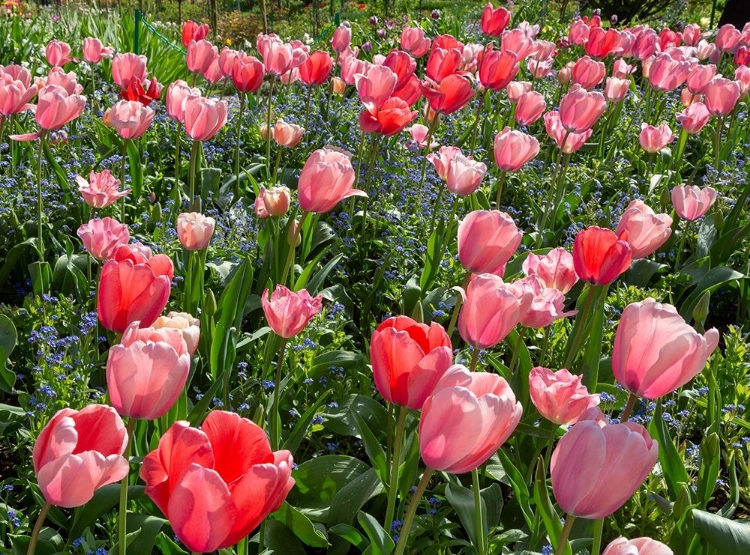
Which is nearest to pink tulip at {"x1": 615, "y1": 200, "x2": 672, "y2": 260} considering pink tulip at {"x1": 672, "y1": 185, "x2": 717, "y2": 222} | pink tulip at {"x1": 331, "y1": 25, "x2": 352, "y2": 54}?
pink tulip at {"x1": 672, "y1": 185, "x2": 717, "y2": 222}

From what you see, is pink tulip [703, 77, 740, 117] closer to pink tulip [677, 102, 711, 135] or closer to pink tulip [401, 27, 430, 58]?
pink tulip [677, 102, 711, 135]

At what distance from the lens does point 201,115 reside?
2.57 meters

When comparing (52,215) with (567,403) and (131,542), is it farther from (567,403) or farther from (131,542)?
(567,403)

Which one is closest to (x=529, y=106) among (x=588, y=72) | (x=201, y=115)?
(x=588, y=72)

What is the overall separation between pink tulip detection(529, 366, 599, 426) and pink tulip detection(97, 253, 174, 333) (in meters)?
0.67

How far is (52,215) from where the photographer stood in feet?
10.6

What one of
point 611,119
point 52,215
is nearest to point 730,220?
point 611,119

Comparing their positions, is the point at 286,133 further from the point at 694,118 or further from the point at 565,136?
the point at 694,118

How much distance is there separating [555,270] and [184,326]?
892mm

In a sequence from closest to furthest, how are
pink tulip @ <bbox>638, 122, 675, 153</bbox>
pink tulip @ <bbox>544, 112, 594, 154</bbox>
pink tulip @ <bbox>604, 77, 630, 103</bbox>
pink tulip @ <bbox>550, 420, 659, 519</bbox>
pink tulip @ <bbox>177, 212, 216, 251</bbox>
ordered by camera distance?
pink tulip @ <bbox>550, 420, 659, 519</bbox> → pink tulip @ <bbox>177, 212, 216, 251</bbox> → pink tulip @ <bbox>544, 112, 594, 154</bbox> → pink tulip @ <bbox>638, 122, 675, 153</bbox> → pink tulip @ <bbox>604, 77, 630, 103</bbox>

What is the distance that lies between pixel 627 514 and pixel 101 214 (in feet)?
6.97

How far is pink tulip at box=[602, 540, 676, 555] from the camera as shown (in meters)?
0.89

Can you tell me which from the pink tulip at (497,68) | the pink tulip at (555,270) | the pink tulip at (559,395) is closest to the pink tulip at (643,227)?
the pink tulip at (555,270)

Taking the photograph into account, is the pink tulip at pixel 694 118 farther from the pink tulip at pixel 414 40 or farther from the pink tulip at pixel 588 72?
the pink tulip at pixel 414 40
